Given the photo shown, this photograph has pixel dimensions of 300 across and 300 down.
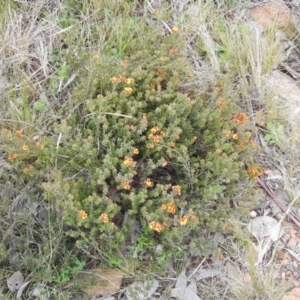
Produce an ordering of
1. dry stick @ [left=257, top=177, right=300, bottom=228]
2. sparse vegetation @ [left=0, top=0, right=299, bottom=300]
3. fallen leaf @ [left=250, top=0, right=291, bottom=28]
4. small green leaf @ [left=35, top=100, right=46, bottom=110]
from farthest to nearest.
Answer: fallen leaf @ [left=250, top=0, right=291, bottom=28], small green leaf @ [left=35, top=100, right=46, bottom=110], dry stick @ [left=257, top=177, right=300, bottom=228], sparse vegetation @ [left=0, top=0, right=299, bottom=300]

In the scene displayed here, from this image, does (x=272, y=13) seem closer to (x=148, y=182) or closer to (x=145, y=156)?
(x=145, y=156)

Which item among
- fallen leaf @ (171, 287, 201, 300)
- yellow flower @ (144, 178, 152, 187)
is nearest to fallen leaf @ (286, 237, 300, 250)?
fallen leaf @ (171, 287, 201, 300)

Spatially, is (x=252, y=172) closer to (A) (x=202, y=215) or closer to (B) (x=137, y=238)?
(A) (x=202, y=215)

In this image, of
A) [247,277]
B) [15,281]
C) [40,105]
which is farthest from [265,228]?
[40,105]

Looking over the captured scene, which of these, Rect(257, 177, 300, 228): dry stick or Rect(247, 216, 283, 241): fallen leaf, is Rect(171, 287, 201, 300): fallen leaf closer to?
Rect(247, 216, 283, 241): fallen leaf

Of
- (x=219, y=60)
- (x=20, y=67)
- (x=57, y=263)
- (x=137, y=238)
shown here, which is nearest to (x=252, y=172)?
(x=137, y=238)

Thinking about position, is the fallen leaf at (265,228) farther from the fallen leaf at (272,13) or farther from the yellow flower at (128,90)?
the fallen leaf at (272,13)

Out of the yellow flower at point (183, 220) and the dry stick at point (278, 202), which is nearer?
the yellow flower at point (183, 220)

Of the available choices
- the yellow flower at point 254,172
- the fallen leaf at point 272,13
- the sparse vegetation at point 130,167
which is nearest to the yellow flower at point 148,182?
the sparse vegetation at point 130,167
